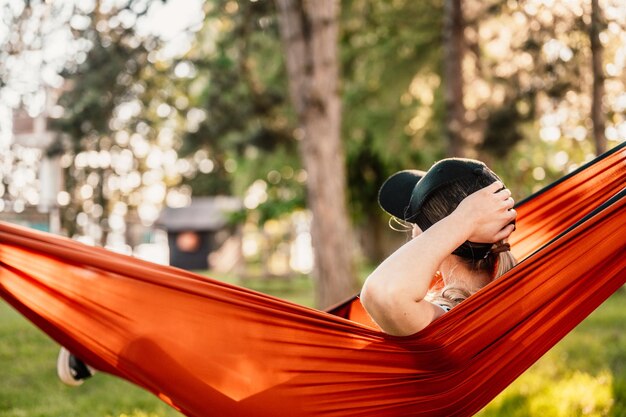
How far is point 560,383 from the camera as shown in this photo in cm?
351

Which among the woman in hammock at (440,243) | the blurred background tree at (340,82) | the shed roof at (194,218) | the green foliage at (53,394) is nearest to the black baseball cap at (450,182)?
the woman in hammock at (440,243)

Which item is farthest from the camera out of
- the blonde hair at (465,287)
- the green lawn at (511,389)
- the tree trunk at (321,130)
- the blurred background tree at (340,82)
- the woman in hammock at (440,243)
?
the tree trunk at (321,130)

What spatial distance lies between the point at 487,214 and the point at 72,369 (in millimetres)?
1222

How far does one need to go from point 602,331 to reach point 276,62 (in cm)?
550

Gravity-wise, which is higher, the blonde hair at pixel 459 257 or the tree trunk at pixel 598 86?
the tree trunk at pixel 598 86

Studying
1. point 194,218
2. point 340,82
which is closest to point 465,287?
point 340,82

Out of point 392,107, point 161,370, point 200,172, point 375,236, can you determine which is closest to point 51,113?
point 392,107

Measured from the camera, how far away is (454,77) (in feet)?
24.0

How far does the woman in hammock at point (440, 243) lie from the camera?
135 cm

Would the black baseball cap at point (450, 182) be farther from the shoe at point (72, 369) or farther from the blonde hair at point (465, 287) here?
the shoe at point (72, 369)

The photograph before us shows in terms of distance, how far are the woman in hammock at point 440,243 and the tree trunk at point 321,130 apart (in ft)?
→ 13.1

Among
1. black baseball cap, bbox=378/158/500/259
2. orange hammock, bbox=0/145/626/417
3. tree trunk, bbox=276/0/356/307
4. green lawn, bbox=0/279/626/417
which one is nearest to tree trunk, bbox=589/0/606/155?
green lawn, bbox=0/279/626/417

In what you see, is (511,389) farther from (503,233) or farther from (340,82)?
(340,82)

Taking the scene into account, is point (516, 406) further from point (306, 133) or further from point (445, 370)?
point (306, 133)
